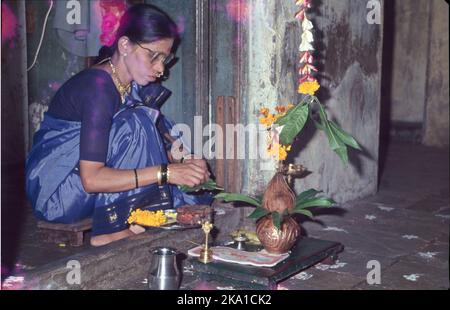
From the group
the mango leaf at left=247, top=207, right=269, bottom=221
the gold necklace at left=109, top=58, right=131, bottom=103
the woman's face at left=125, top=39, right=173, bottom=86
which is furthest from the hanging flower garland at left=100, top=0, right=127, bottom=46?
the mango leaf at left=247, top=207, right=269, bottom=221

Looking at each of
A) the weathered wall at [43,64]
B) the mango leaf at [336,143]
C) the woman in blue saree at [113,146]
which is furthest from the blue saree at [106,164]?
the weathered wall at [43,64]

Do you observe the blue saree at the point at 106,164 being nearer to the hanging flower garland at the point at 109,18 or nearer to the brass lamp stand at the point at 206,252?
the brass lamp stand at the point at 206,252

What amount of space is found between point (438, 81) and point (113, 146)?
8304mm

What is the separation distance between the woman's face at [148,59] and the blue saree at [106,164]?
0.90 ft

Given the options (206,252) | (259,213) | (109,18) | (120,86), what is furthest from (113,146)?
(109,18)

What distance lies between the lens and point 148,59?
4.16m

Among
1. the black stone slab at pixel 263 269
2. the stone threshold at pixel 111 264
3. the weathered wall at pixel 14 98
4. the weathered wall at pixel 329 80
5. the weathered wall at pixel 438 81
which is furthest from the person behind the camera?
the weathered wall at pixel 438 81

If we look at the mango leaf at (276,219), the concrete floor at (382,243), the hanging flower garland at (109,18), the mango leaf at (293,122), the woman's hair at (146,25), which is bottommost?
the concrete floor at (382,243)

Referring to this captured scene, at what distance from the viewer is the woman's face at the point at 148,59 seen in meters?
4.12

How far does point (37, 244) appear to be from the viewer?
14.8 ft

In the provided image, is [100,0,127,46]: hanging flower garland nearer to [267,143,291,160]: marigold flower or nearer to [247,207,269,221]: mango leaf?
[267,143,291,160]: marigold flower

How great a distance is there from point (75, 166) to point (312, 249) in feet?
5.80

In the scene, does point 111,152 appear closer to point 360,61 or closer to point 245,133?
point 245,133

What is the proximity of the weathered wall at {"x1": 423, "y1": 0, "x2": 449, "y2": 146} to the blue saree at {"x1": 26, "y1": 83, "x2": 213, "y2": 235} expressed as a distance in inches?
312
